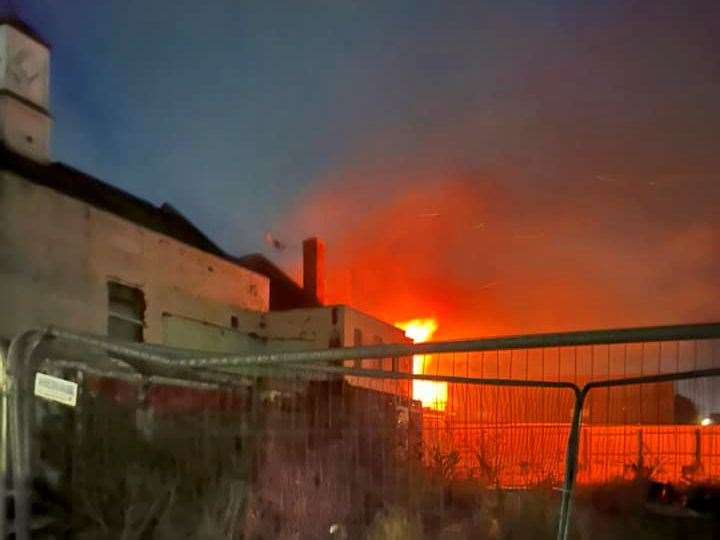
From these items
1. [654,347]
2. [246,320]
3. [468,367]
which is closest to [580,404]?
[654,347]

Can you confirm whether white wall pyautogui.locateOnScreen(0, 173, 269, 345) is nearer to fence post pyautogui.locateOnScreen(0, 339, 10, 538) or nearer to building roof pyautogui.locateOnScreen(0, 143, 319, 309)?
building roof pyautogui.locateOnScreen(0, 143, 319, 309)

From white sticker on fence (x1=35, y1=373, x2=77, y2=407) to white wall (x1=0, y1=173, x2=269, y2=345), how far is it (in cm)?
Answer: 1084

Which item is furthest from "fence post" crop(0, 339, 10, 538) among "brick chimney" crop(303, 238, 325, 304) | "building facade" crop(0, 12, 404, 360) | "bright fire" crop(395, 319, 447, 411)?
"brick chimney" crop(303, 238, 325, 304)

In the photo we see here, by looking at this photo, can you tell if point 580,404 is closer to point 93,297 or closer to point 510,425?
point 510,425

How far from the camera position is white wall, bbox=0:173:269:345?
14344 millimetres

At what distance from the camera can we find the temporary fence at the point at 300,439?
15.9 feet

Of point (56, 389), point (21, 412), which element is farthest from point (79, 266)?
point (56, 389)

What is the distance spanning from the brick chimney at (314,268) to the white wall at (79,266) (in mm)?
7378

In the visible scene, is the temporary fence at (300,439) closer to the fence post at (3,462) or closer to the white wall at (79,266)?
the fence post at (3,462)

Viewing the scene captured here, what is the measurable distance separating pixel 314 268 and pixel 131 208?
8.54 metres

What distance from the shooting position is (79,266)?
15867mm

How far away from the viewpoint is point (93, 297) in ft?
53.2

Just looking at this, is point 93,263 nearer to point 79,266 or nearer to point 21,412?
point 79,266

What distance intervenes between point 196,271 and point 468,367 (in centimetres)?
1501
